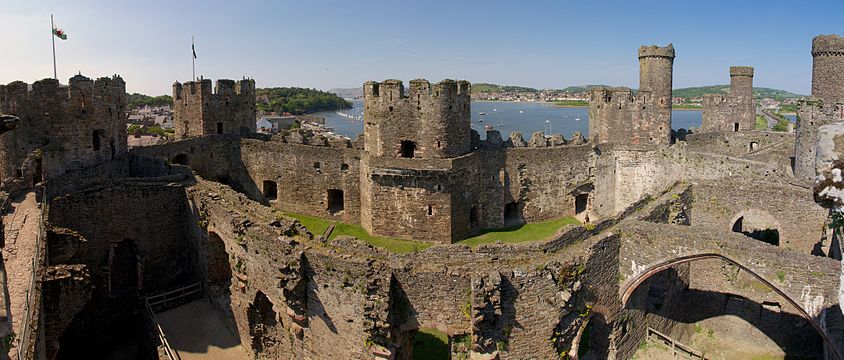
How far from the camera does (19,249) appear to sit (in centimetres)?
1195

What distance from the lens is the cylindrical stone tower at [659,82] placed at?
946 inches

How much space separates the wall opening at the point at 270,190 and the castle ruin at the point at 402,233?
0.08 metres

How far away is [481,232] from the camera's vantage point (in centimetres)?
2375

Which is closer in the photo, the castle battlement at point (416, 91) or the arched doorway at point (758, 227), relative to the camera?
the arched doorway at point (758, 227)

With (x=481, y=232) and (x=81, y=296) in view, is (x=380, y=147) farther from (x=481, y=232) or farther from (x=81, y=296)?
(x=81, y=296)

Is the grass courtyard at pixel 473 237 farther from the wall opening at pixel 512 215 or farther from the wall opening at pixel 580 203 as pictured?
the wall opening at pixel 580 203

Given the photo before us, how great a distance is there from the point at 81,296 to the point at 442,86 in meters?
12.5

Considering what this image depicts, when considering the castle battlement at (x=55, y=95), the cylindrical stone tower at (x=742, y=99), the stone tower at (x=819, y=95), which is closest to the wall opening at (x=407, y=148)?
the castle battlement at (x=55, y=95)

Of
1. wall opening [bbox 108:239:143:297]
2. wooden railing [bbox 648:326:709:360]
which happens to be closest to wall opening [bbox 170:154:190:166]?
wall opening [bbox 108:239:143:297]

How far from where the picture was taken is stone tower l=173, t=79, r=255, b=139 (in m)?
25.6

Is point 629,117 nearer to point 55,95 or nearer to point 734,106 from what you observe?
point 734,106

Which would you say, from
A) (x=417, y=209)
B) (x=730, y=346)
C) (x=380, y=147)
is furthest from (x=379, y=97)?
(x=730, y=346)

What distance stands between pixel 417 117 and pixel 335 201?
642 cm

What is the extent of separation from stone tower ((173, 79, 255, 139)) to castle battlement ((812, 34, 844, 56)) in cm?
2229
